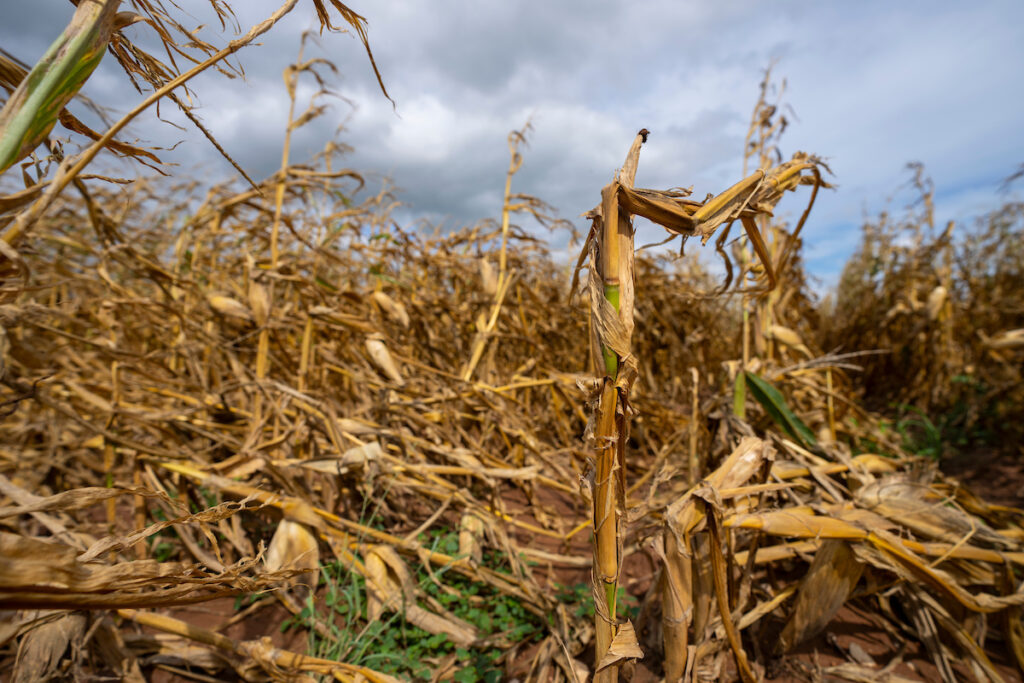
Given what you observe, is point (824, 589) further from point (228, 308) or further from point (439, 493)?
point (228, 308)

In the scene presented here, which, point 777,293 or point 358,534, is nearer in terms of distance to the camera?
point 358,534

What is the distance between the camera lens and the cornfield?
2.11ft

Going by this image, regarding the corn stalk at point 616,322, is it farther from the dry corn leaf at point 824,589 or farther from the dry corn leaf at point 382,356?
the dry corn leaf at point 382,356

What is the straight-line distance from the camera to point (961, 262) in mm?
4379

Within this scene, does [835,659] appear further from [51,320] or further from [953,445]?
[51,320]

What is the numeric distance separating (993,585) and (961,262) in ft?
13.8

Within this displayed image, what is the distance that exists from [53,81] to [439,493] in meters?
1.74

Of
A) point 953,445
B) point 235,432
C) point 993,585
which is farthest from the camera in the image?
point 953,445

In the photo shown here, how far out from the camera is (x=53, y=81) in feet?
1.67

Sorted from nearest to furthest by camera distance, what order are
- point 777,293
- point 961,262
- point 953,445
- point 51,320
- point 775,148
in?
point 775,148 → point 51,320 → point 777,293 → point 953,445 → point 961,262

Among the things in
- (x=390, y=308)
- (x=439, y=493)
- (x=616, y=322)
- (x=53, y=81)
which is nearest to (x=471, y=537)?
(x=439, y=493)

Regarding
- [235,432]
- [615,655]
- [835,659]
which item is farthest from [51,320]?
[835,659]

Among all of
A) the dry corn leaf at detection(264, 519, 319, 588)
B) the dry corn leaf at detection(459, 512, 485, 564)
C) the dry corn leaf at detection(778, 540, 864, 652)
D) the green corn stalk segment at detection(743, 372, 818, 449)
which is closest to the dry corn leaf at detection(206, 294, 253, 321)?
the dry corn leaf at detection(264, 519, 319, 588)

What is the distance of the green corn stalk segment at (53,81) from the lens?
1.65ft
